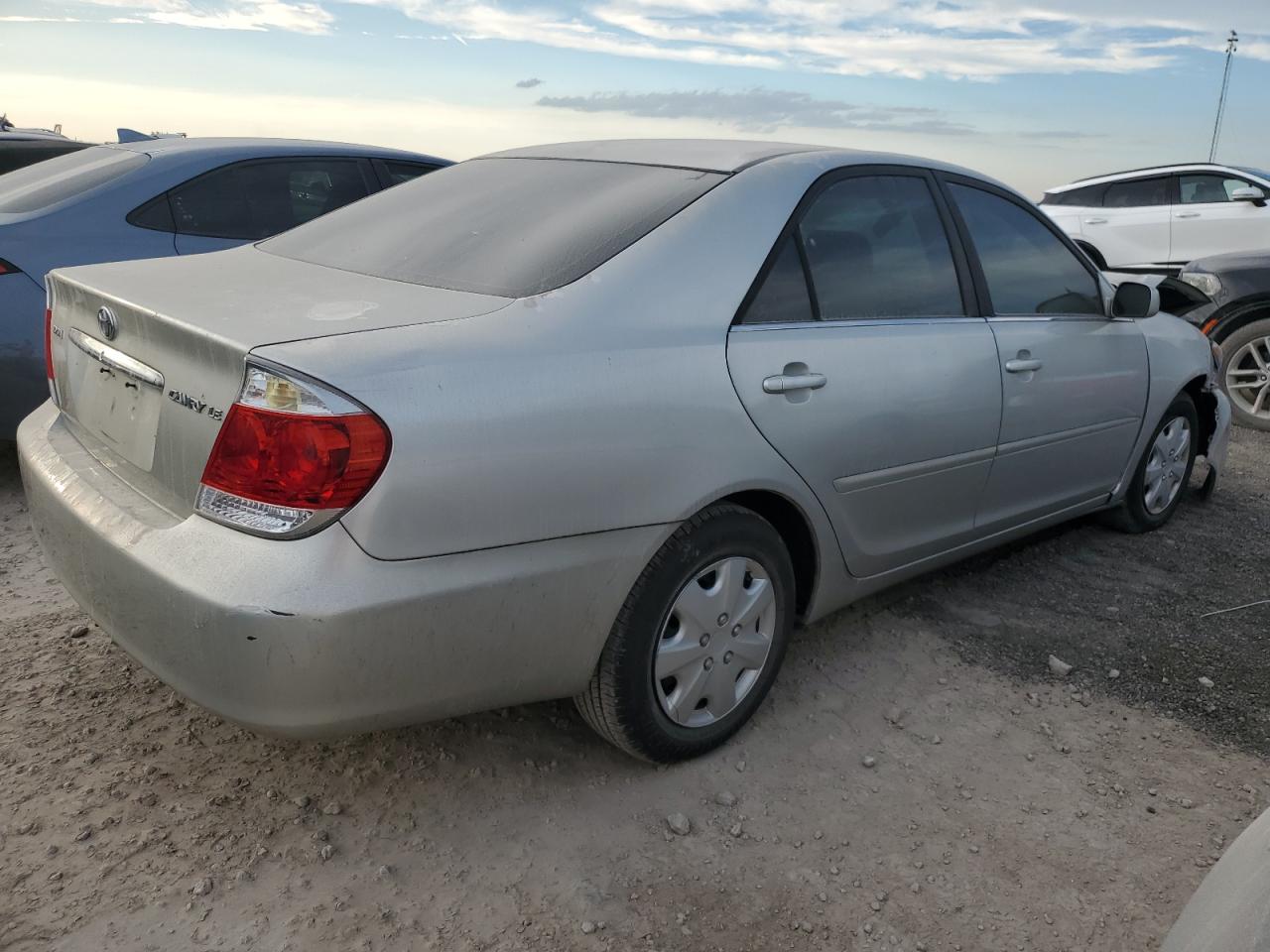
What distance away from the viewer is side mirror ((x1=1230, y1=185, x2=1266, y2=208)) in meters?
9.48

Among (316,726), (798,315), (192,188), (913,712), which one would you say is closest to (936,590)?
(913,712)

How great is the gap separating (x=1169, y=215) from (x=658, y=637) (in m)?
9.64

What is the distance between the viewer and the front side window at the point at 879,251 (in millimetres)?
2844

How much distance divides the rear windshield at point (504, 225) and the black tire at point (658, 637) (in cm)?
68

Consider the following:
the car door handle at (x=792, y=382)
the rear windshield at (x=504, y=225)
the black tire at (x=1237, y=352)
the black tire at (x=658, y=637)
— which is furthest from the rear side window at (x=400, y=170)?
the black tire at (x=1237, y=352)

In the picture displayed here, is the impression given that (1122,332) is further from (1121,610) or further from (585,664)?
(585,664)

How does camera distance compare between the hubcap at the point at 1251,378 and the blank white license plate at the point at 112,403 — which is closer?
the blank white license plate at the point at 112,403


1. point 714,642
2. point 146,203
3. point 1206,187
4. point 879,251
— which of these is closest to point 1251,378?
point 1206,187

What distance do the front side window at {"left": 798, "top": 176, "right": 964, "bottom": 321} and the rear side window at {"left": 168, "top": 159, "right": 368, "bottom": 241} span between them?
286 cm

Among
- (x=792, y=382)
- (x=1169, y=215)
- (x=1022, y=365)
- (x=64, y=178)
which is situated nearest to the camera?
(x=792, y=382)

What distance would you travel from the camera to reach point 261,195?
5.14 m

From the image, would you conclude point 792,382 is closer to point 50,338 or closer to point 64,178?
point 50,338

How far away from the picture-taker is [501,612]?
6.95 ft

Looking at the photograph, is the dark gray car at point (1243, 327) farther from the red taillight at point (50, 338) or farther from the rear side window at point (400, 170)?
the red taillight at point (50, 338)
